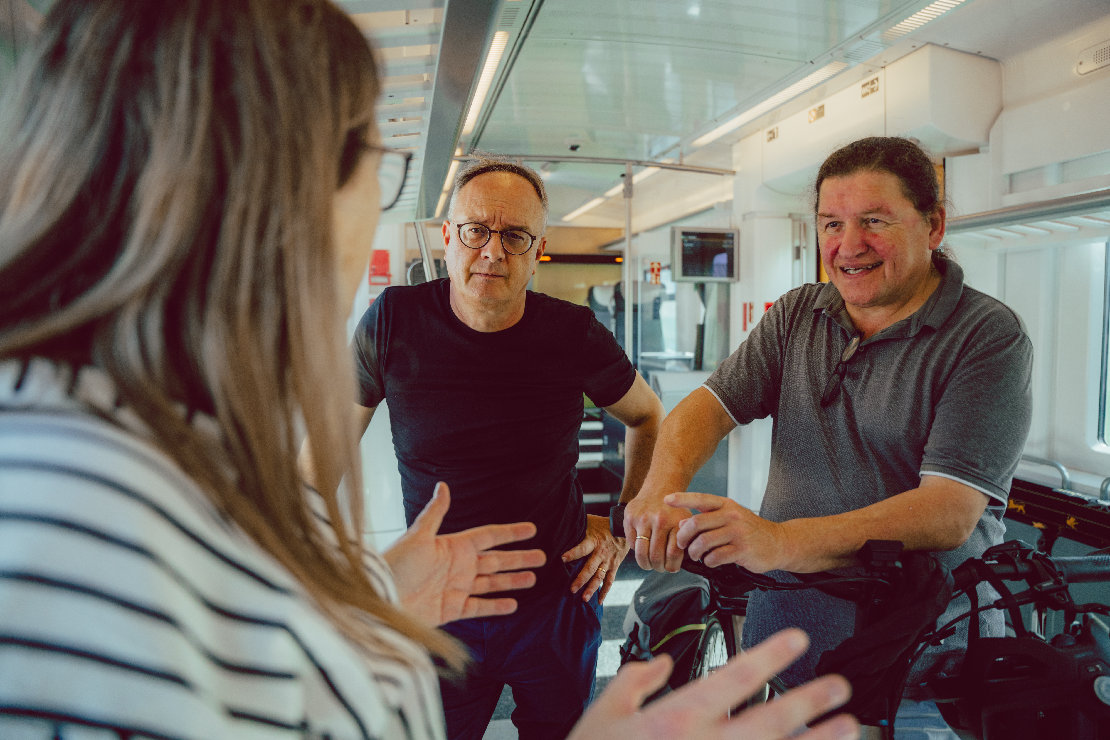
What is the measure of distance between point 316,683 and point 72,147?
1.46ft

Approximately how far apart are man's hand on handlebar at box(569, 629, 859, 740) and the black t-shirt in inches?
44.5

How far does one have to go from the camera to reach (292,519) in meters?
0.54

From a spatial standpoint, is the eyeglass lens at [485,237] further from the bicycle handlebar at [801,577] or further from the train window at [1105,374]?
the train window at [1105,374]

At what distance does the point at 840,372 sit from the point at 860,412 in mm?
104

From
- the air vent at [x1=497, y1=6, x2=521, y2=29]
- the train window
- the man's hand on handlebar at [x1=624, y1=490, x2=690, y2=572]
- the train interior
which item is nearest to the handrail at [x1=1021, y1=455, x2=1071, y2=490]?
the train interior

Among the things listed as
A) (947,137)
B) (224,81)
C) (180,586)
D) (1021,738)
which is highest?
(947,137)

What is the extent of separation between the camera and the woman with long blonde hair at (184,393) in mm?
392

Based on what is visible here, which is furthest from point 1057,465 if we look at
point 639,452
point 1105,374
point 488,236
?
point 488,236

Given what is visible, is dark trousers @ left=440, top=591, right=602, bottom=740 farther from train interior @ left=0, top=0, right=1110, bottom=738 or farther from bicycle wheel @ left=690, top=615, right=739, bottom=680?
train interior @ left=0, top=0, right=1110, bottom=738

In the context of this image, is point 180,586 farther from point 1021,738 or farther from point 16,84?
point 1021,738

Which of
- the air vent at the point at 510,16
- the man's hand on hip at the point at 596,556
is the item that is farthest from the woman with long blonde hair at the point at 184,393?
the air vent at the point at 510,16

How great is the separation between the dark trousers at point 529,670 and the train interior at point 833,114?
1.17m

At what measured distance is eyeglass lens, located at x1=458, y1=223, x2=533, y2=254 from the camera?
1.77 m

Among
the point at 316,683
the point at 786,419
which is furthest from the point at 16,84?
the point at 786,419
